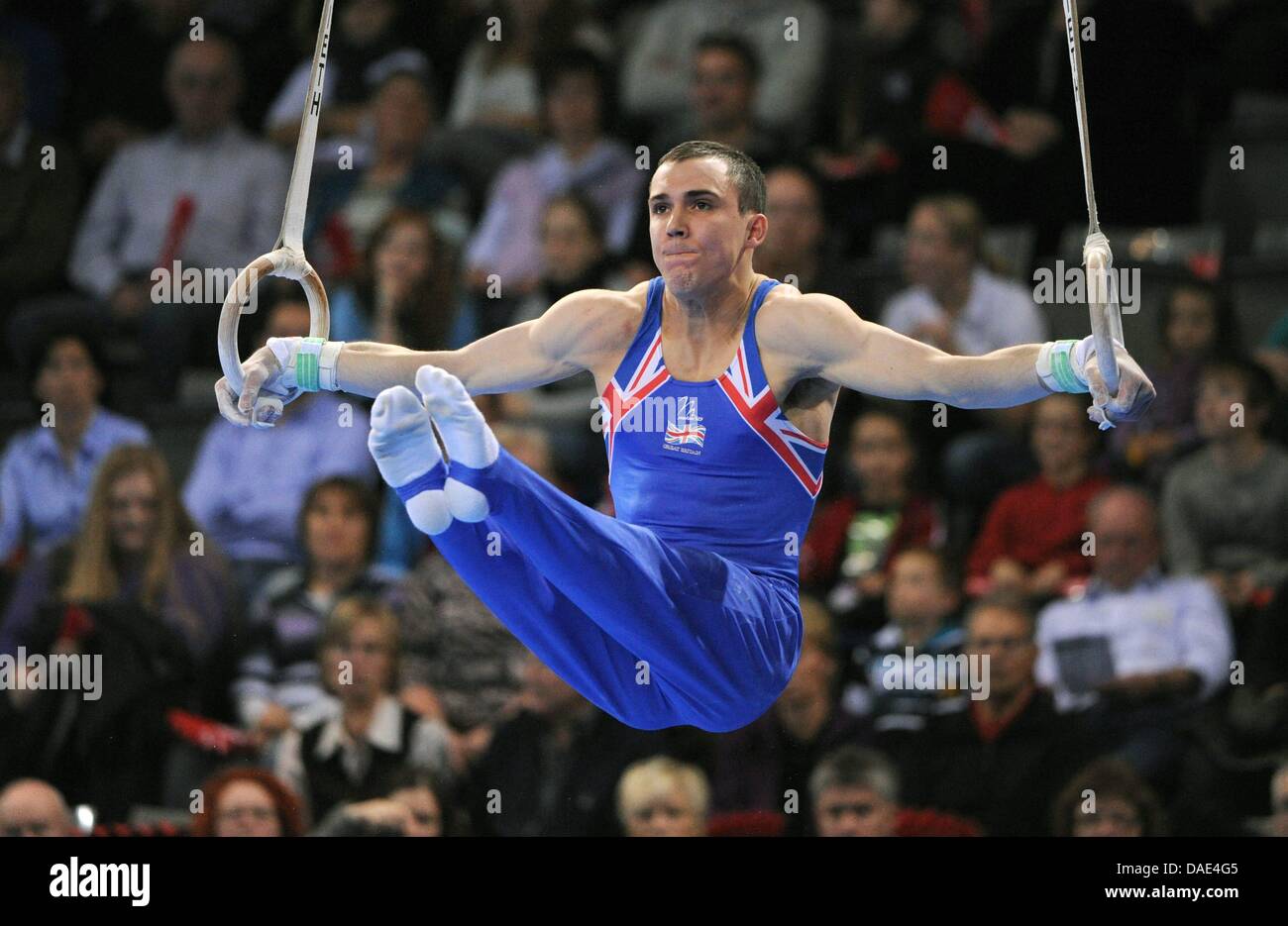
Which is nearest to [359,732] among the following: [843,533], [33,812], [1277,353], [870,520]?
[33,812]

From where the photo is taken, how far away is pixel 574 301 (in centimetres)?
473

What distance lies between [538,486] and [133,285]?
4143mm

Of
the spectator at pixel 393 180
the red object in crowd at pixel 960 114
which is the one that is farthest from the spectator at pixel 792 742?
the spectator at pixel 393 180

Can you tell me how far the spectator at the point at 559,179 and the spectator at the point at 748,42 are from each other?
27 cm

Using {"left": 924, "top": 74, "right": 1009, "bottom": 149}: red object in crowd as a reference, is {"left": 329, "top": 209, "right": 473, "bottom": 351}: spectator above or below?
below

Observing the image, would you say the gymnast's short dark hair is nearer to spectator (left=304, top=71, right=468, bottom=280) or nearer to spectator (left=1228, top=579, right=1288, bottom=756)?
spectator (left=1228, top=579, right=1288, bottom=756)

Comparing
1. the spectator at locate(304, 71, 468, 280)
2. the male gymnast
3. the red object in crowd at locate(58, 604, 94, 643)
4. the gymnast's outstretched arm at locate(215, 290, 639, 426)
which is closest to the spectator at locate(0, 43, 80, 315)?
the spectator at locate(304, 71, 468, 280)

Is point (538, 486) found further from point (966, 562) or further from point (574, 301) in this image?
point (966, 562)

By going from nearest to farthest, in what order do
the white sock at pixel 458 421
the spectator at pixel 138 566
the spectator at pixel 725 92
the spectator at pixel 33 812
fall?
the white sock at pixel 458 421
the spectator at pixel 33 812
the spectator at pixel 138 566
the spectator at pixel 725 92

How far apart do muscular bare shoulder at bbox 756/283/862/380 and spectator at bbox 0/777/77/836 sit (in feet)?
9.81

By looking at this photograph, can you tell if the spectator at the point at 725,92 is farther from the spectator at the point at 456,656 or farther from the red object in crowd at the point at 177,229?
the spectator at the point at 456,656

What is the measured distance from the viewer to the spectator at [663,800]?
602cm

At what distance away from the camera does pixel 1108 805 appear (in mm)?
5953

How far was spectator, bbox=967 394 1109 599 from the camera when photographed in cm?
648
